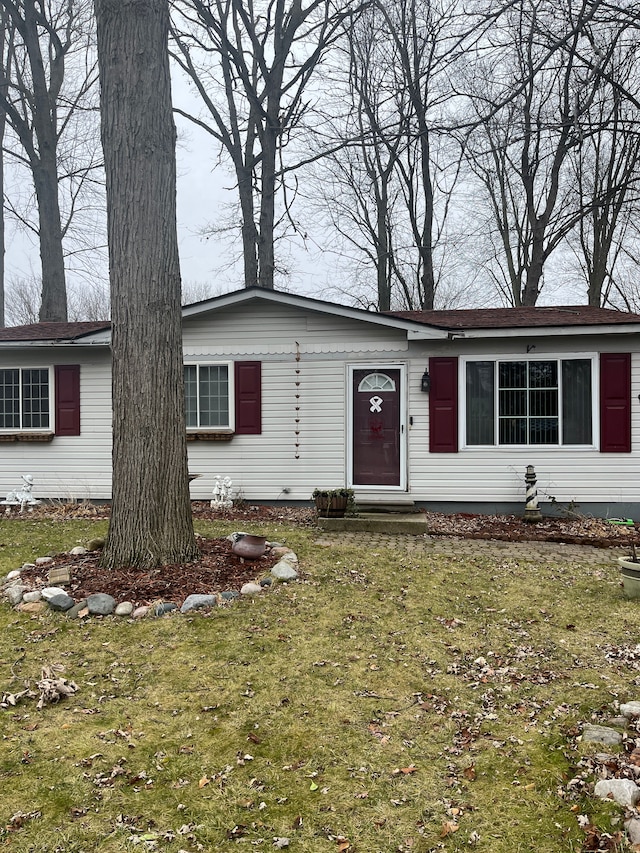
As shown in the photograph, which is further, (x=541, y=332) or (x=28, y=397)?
(x=28, y=397)

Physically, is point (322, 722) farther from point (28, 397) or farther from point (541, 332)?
point (28, 397)

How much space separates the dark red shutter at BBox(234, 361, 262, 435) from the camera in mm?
9164

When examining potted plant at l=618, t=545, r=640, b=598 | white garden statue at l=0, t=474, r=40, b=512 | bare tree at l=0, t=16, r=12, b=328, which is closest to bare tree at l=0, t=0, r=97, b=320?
bare tree at l=0, t=16, r=12, b=328

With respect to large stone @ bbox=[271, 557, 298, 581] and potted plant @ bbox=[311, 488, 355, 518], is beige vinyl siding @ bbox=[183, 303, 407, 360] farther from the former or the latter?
large stone @ bbox=[271, 557, 298, 581]

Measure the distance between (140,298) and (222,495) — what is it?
449cm

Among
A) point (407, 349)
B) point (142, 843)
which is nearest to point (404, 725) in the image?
point (142, 843)

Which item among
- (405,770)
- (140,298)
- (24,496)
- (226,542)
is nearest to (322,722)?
(405,770)

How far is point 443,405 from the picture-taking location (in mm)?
8750

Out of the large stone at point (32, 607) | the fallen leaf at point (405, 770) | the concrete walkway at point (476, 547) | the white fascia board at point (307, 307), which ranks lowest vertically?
the fallen leaf at point (405, 770)

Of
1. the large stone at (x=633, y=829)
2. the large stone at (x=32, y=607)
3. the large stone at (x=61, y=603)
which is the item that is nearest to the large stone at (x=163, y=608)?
the large stone at (x=61, y=603)

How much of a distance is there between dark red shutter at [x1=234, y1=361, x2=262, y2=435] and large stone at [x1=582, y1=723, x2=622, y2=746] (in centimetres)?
699

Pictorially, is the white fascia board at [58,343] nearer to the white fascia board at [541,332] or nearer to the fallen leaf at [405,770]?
the white fascia board at [541,332]

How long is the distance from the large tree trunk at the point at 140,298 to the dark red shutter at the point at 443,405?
4702 millimetres

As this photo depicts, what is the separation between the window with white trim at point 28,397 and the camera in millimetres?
9719
